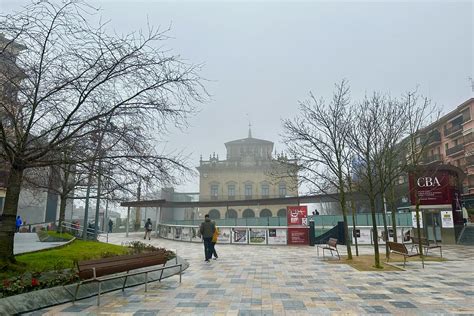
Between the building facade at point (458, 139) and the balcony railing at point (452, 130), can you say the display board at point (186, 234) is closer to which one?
the building facade at point (458, 139)

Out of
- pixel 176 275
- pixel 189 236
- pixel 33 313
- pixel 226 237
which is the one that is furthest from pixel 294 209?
pixel 33 313

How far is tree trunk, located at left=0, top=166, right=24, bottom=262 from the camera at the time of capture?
7.58 meters

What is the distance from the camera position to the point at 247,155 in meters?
78.8

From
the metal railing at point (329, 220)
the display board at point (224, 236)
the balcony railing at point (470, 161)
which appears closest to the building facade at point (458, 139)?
the balcony railing at point (470, 161)

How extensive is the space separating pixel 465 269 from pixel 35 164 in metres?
12.6

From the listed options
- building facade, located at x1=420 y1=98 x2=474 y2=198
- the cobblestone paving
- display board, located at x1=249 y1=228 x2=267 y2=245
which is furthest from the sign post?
building facade, located at x1=420 y1=98 x2=474 y2=198

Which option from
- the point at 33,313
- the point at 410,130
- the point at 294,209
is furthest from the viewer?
the point at 294,209

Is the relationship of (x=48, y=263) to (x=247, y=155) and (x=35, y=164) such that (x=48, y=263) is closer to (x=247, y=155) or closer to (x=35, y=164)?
(x=35, y=164)

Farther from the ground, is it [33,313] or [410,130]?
[410,130]

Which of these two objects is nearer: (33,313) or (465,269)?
(33,313)

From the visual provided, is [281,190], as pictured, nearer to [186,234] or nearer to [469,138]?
[469,138]

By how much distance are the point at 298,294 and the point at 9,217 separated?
662 cm

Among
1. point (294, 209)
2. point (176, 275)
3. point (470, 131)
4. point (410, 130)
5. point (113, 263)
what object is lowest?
point (176, 275)

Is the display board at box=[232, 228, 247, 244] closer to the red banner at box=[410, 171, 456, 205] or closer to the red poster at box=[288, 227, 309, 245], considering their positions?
the red poster at box=[288, 227, 309, 245]
